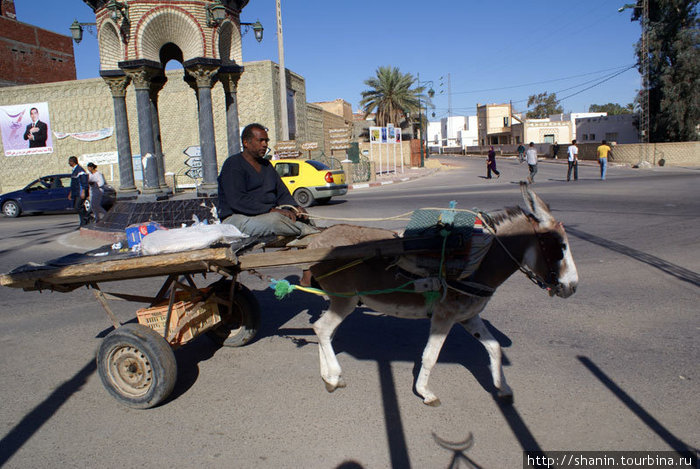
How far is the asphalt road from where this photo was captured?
10.7 feet

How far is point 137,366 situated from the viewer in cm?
404

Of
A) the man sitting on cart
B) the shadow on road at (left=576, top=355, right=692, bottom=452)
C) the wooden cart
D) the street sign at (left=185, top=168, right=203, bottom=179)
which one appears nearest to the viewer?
the shadow on road at (left=576, top=355, right=692, bottom=452)

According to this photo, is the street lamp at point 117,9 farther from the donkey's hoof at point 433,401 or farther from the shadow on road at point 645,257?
the donkey's hoof at point 433,401

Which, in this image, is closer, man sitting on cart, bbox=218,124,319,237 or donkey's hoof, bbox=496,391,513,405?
donkey's hoof, bbox=496,391,513,405

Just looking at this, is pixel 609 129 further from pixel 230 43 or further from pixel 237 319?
pixel 237 319

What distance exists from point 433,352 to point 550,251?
3.69 feet

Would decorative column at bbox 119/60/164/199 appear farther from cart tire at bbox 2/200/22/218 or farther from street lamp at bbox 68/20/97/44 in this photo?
cart tire at bbox 2/200/22/218

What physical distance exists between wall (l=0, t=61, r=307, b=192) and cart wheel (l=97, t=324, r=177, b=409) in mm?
25535

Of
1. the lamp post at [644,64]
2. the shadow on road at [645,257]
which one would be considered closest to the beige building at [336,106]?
the lamp post at [644,64]

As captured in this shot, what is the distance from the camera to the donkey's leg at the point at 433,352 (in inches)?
146

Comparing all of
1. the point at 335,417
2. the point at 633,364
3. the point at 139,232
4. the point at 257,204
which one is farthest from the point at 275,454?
the point at 633,364

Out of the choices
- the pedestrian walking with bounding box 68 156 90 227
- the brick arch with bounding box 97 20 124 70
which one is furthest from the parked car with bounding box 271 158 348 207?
the pedestrian walking with bounding box 68 156 90 227

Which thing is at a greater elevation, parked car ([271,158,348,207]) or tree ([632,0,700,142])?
tree ([632,0,700,142])

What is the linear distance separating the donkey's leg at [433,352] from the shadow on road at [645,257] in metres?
4.83
